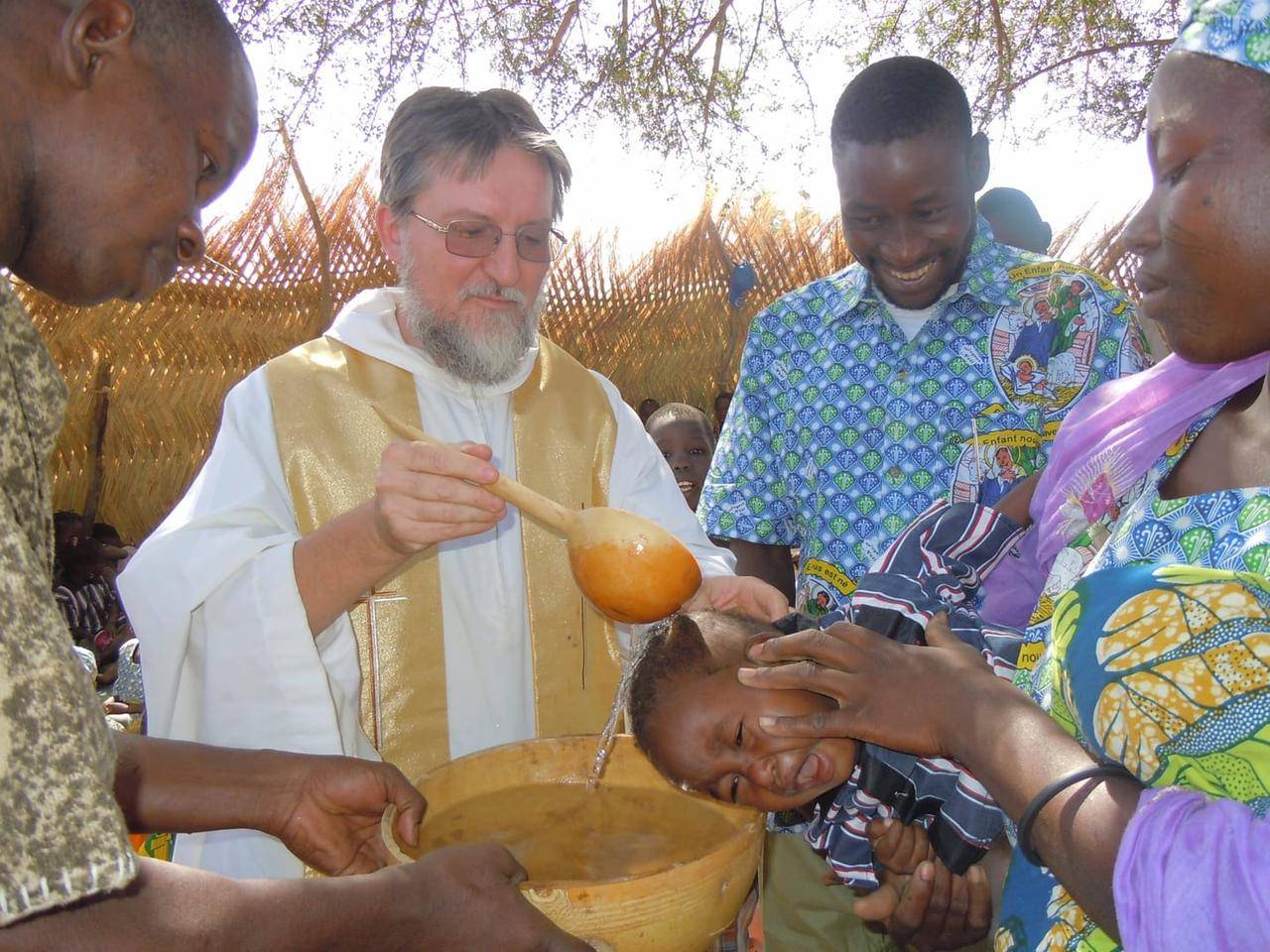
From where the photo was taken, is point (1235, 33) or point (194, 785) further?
point (194, 785)

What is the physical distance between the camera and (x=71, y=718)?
108 cm

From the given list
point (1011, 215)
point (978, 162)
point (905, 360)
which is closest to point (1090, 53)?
point (1011, 215)

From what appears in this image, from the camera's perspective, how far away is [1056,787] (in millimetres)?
1299

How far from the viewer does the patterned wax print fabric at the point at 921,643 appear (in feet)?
6.42

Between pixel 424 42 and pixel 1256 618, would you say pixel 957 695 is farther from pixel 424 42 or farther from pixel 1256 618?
pixel 424 42

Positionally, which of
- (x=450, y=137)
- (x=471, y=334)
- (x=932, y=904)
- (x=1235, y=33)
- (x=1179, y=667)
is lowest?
(x=932, y=904)

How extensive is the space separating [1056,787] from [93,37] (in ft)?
4.82

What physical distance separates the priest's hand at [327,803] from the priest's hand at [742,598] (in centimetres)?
93

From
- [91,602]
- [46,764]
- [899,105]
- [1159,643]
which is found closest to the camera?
[46,764]

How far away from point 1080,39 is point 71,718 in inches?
330

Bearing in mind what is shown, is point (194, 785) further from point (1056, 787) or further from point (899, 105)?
point (899, 105)

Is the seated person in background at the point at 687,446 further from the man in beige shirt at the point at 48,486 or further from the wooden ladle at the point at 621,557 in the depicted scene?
the man in beige shirt at the point at 48,486

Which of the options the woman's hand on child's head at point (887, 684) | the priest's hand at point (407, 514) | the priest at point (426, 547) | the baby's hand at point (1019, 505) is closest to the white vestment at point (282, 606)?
the priest at point (426, 547)

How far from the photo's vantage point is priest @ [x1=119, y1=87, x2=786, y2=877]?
7.82 ft
